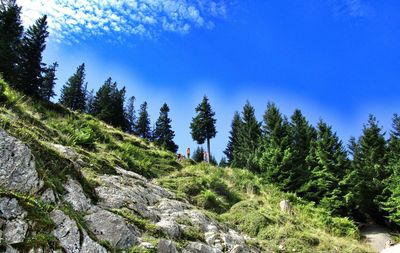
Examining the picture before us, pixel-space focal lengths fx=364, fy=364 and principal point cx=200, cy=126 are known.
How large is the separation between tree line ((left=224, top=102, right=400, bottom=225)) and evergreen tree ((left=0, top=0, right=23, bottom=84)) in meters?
24.4

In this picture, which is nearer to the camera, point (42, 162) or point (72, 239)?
point (72, 239)

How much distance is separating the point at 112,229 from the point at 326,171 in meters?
26.8

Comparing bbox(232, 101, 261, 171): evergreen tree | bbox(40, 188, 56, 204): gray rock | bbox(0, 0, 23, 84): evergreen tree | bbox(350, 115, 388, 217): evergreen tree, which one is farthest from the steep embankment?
bbox(232, 101, 261, 171): evergreen tree

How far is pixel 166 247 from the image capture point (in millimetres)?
7977

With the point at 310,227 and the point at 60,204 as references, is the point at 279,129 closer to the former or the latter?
the point at 310,227

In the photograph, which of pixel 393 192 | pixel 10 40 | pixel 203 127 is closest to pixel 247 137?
pixel 203 127

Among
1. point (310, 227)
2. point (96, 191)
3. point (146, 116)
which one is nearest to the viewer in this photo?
point (96, 191)

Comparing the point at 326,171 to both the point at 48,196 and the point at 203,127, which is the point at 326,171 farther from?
the point at 48,196

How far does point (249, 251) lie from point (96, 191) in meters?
5.21

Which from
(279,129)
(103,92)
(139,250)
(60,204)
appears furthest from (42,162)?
(103,92)

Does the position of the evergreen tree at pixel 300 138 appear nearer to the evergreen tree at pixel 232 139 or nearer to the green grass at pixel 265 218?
the green grass at pixel 265 218

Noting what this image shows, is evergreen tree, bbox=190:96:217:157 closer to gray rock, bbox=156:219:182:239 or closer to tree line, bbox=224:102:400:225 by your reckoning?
tree line, bbox=224:102:400:225

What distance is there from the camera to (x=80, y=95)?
199 ft

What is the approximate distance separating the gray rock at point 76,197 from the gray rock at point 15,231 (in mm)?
1871
